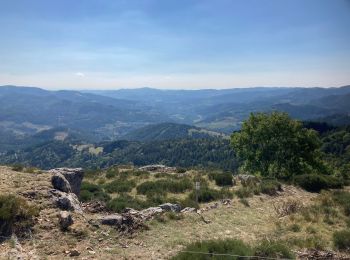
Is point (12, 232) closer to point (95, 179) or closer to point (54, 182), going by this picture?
point (54, 182)

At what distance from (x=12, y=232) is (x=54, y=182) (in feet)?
17.3

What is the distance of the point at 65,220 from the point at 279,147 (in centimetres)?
3523

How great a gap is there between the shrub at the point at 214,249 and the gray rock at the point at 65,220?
525cm

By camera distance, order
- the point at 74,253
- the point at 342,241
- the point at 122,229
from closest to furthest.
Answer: the point at 74,253, the point at 342,241, the point at 122,229

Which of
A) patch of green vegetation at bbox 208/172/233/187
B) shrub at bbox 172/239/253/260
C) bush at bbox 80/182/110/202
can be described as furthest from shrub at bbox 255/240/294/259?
patch of green vegetation at bbox 208/172/233/187

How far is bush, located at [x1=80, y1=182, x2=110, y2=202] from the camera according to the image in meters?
22.2

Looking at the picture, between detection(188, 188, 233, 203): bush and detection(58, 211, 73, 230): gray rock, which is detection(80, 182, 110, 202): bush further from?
detection(58, 211, 73, 230): gray rock

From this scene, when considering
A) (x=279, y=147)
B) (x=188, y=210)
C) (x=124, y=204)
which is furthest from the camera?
(x=279, y=147)

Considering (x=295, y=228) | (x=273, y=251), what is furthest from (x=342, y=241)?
(x=273, y=251)

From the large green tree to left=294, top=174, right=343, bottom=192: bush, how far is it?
13.9 meters

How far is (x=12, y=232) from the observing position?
45.0 ft

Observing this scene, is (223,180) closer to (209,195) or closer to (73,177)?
(209,195)

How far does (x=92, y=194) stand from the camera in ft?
74.8

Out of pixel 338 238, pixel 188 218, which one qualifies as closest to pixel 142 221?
pixel 188 218
